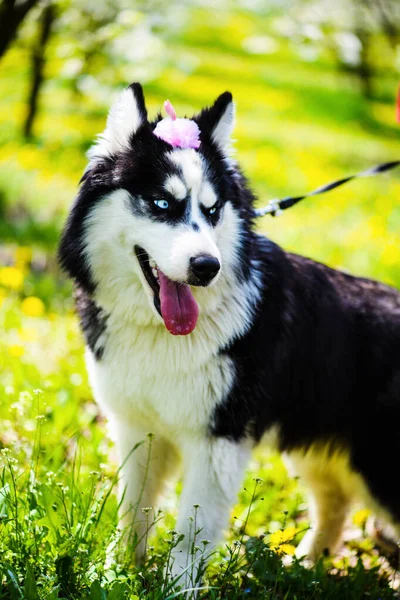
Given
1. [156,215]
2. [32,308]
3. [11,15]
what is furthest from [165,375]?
[11,15]

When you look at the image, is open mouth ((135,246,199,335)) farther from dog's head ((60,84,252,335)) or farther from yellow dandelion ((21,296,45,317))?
yellow dandelion ((21,296,45,317))

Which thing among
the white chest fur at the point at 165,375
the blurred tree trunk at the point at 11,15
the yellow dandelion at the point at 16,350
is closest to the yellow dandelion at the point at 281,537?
the white chest fur at the point at 165,375

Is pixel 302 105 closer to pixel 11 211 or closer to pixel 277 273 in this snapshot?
pixel 11 211

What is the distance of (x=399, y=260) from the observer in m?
6.12

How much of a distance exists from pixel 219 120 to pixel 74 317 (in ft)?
8.68

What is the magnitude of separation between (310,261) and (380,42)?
14.6 m

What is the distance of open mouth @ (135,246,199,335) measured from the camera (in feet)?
8.87

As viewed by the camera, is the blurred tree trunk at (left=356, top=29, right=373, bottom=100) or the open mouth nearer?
the open mouth

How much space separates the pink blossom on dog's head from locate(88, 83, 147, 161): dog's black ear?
0.35 ft

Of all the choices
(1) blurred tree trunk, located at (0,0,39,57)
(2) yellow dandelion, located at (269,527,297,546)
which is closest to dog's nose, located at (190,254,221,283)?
(2) yellow dandelion, located at (269,527,297,546)

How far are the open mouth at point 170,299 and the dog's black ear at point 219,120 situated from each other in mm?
604

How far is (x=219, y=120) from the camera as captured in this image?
2938mm

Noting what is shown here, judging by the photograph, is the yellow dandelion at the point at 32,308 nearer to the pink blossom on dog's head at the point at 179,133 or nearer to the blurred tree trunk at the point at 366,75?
the pink blossom on dog's head at the point at 179,133

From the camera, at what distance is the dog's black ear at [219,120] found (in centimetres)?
292
